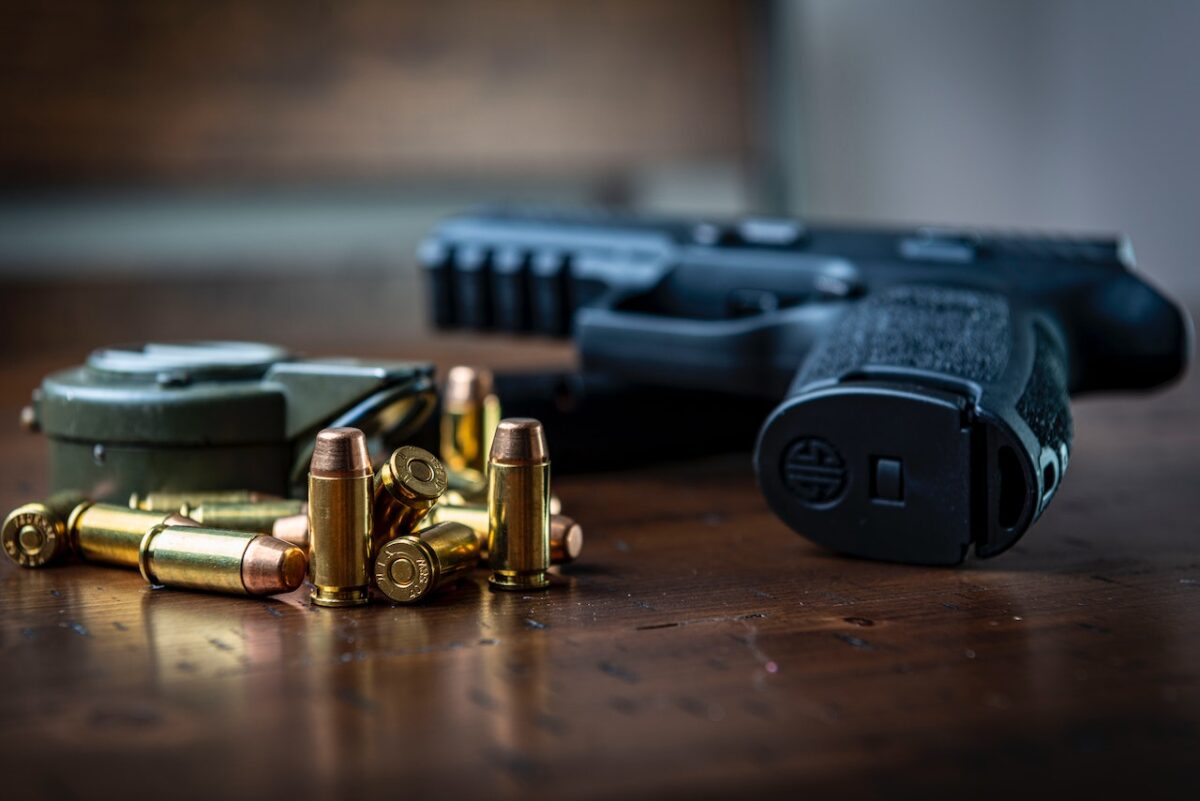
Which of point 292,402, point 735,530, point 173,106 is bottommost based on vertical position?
point 735,530

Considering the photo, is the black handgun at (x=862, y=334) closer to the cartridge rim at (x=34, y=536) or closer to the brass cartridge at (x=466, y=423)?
the brass cartridge at (x=466, y=423)

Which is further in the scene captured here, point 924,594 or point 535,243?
point 535,243

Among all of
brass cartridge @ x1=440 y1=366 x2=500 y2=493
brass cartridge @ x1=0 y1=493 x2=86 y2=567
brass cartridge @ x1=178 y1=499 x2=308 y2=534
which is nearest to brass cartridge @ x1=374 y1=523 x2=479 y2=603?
brass cartridge @ x1=178 y1=499 x2=308 y2=534

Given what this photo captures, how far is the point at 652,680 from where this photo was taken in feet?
2.11

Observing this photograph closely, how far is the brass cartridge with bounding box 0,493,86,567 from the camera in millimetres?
881

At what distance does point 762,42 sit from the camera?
3234 millimetres

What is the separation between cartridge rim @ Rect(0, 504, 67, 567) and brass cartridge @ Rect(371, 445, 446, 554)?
0.23 meters

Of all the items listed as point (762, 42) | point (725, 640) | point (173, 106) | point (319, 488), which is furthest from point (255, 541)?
point (762, 42)

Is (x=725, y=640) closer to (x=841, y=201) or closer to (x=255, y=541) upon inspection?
(x=255, y=541)

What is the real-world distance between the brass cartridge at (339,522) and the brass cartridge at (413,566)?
0.04ft

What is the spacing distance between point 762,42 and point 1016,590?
2.62m

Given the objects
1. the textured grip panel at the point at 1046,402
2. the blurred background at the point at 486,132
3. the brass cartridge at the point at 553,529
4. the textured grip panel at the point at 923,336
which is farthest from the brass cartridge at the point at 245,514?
the blurred background at the point at 486,132

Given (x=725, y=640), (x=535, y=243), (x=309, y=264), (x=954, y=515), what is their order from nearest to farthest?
(x=725, y=640)
(x=954, y=515)
(x=535, y=243)
(x=309, y=264)

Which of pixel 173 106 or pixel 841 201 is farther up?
pixel 173 106
